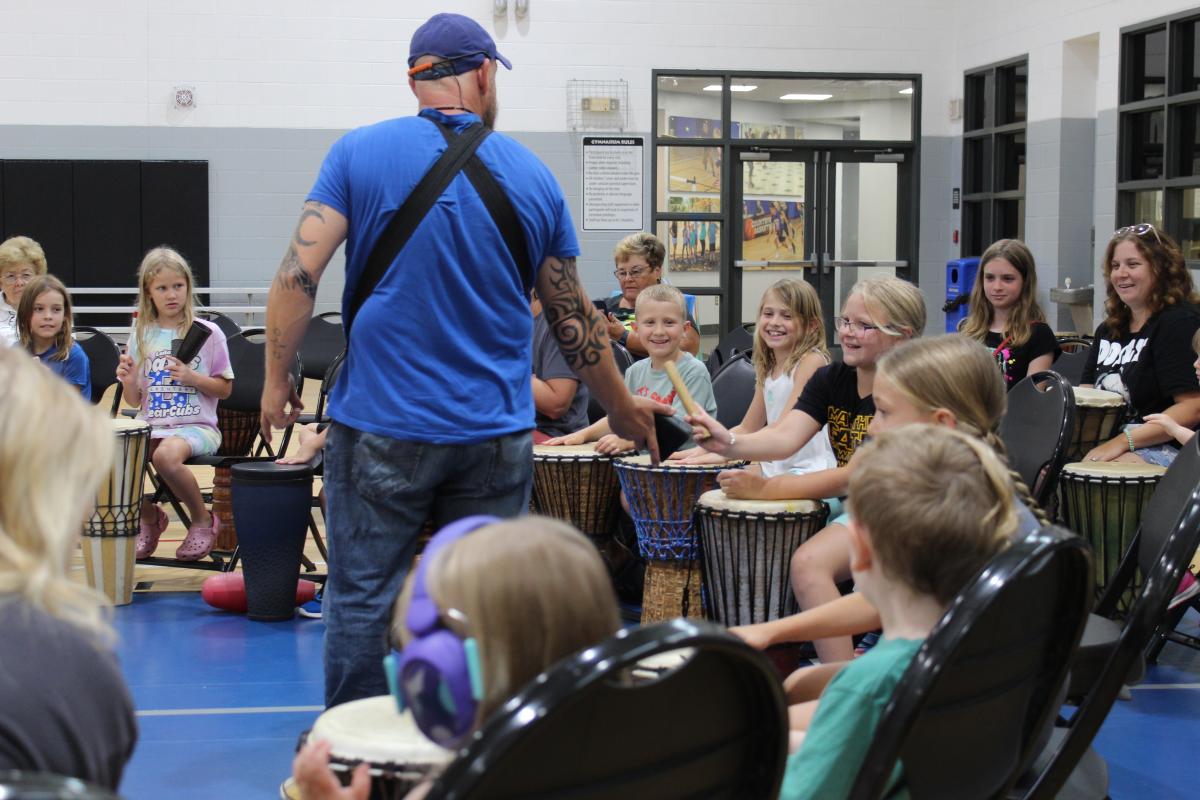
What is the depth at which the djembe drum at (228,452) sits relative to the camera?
532cm

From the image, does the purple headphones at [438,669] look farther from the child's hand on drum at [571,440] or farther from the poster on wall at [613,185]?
the poster on wall at [613,185]

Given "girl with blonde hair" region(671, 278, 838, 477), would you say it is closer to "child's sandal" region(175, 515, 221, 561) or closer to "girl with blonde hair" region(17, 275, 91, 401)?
"child's sandal" region(175, 515, 221, 561)

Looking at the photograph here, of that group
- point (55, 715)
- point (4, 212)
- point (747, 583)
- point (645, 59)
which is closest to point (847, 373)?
point (747, 583)

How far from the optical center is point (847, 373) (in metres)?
3.48

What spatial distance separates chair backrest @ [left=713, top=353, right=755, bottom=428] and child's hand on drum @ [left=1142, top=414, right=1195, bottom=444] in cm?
131

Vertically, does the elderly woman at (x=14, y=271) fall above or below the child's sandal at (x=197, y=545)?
above

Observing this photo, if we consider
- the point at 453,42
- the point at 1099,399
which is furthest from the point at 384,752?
the point at 1099,399

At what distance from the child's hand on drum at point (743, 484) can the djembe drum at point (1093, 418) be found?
1.48 metres

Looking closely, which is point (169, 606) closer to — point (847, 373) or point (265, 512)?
point (265, 512)

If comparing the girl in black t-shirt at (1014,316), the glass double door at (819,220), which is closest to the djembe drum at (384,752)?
the girl in black t-shirt at (1014,316)

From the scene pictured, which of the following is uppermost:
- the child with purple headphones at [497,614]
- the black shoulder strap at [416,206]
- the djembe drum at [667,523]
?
the black shoulder strap at [416,206]

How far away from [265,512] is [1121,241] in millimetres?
3056

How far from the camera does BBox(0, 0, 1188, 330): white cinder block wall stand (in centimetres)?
990

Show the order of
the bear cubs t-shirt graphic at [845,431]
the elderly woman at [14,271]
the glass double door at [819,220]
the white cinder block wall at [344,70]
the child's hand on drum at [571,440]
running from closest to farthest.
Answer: the bear cubs t-shirt graphic at [845,431], the child's hand on drum at [571,440], the elderly woman at [14,271], the white cinder block wall at [344,70], the glass double door at [819,220]
